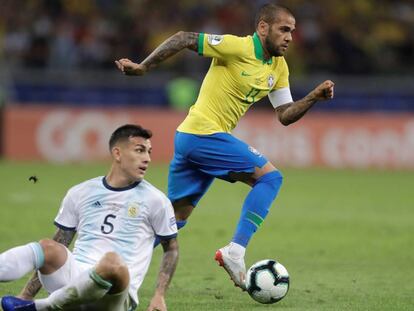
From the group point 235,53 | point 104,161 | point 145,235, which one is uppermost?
point 235,53

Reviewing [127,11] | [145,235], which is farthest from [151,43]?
[145,235]

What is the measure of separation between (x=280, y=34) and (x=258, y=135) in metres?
12.7

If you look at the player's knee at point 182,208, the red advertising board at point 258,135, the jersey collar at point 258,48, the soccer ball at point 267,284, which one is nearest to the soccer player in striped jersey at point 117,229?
the soccer ball at point 267,284

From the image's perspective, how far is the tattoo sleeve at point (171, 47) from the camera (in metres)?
7.40

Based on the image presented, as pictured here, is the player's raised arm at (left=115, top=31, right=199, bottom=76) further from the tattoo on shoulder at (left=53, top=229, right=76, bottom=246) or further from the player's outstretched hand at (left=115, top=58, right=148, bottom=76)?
the tattoo on shoulder at (left=53, top=229, right=76, bottom=246)

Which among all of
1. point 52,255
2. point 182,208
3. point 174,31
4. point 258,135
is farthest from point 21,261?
point 174,31

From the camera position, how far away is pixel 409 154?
20719mm

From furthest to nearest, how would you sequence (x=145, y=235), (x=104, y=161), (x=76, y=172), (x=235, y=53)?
(x=104, y=161), (x=76, y=172), (x=235, y=53), (x=145, y=235)

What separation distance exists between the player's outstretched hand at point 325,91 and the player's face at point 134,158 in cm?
168

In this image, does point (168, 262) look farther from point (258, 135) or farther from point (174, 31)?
point (174, 31)

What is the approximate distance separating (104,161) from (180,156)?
40.6 feet

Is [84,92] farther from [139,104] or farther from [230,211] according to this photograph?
[230,211]

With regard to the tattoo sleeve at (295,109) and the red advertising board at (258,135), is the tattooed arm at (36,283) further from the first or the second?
the red advertising board at (258,135)

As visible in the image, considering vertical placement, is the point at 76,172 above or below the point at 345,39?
below
